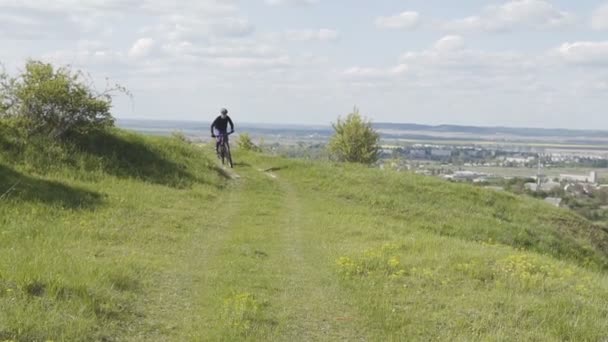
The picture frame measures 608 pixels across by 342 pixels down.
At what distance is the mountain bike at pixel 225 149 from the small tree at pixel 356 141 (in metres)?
29.3

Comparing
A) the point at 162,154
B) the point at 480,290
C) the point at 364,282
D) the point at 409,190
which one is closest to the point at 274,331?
the point at 364,282

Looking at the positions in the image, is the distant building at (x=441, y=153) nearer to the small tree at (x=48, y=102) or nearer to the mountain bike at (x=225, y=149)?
the mountain bike at (x=225, y=149)

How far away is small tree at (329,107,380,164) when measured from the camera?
5941 cm

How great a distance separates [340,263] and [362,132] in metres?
47.5

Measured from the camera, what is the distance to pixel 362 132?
5962 cm

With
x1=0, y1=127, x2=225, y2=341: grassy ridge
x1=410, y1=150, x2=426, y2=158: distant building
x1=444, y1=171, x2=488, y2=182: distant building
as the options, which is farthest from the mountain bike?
x1=410, y1=150, x2=426, y2=158: distant building

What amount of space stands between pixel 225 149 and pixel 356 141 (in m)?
31.0

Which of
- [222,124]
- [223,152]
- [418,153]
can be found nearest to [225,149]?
[223,152]

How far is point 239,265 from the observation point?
12.3 metres

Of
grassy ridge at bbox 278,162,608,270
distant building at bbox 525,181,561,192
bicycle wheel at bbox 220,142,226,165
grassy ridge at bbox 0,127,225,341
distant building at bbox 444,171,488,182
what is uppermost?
bicycle wheel at bbox 220,142,226,165

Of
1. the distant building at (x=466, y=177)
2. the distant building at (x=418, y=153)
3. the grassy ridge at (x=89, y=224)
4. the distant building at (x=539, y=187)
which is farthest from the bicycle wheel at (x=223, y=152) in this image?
the distant building at (x=418, y=153)

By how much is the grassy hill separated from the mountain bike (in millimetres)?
3422

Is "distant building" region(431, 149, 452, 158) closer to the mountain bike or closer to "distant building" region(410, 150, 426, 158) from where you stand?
"distant building" region(410, 150, 426, 158)

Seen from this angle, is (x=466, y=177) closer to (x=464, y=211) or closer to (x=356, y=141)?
(x=356, y=141)
